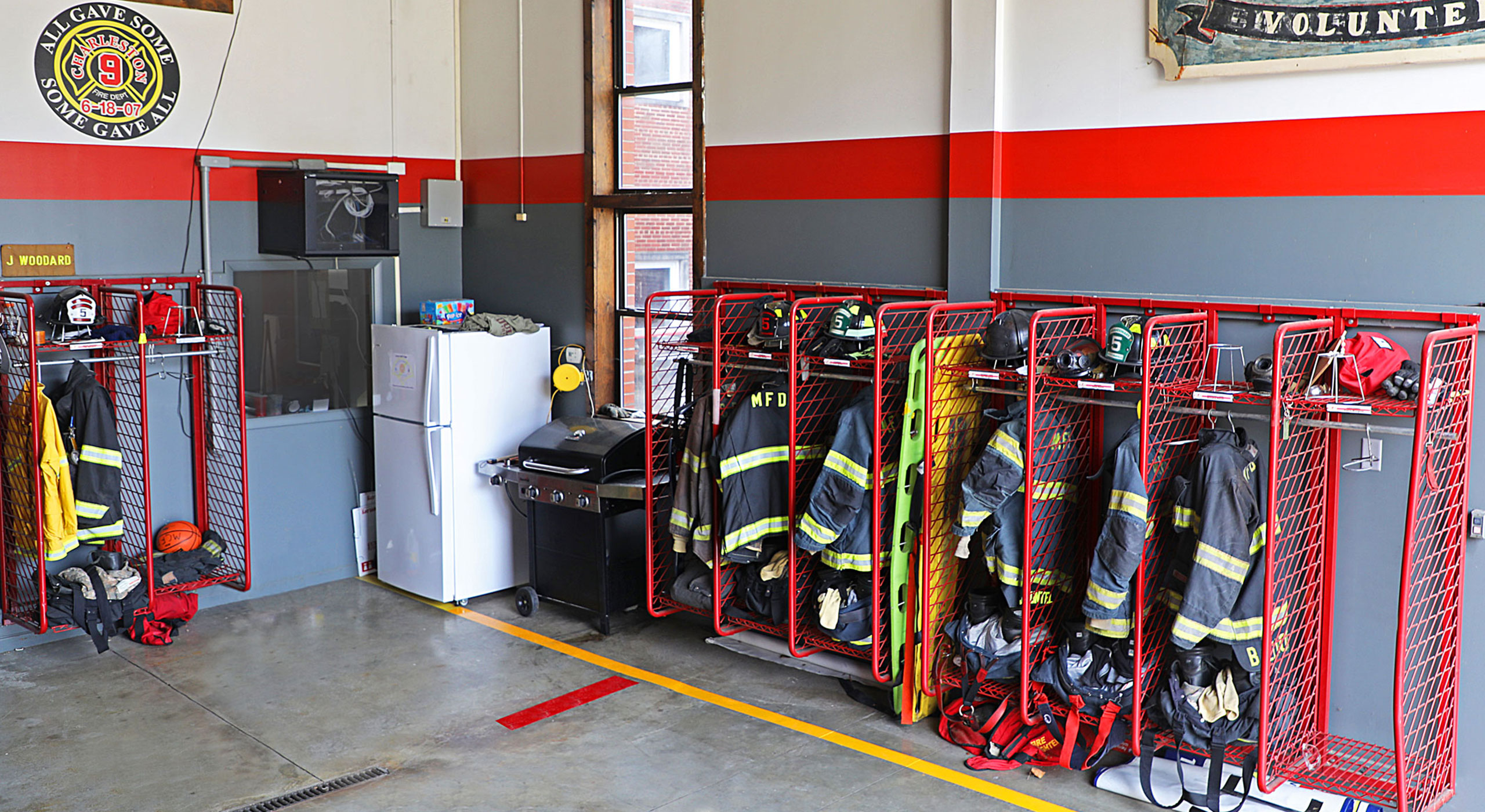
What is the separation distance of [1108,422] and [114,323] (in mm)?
4355

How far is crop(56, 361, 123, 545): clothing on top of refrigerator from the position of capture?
16.9ft

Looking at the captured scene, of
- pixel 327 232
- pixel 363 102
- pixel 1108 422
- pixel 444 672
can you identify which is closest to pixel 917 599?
pixel 1108 422

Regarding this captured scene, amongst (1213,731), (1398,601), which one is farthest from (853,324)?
(1398,601)

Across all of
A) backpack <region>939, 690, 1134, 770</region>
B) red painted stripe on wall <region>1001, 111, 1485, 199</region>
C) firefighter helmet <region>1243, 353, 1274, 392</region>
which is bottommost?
backpack <region>939, 690, 1134, 770</region>

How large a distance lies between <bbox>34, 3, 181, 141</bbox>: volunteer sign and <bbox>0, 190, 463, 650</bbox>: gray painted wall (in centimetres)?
39

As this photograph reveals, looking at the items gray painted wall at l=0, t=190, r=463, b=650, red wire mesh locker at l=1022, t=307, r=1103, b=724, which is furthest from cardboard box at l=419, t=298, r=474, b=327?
red wire mesh locker at l=1022, t=307, r=1103, b=724

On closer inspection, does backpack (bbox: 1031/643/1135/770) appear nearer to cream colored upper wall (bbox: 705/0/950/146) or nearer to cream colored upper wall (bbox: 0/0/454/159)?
cream colored upper wall (bbox: 705/0/950/146)

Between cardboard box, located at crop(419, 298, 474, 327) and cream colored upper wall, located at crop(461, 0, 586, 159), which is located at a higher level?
cream colored upper wall, located at crop(461, 0, 586, 159)

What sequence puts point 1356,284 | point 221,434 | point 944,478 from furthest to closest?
point 221,434 → point 944,478 → point 1356,284

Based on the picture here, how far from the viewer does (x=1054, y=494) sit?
168 inches

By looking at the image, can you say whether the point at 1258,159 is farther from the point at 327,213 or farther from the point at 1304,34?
the point at 327,213

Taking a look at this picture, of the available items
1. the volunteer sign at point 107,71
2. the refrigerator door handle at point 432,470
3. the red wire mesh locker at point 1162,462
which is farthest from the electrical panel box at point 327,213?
the red wire mesh locker at point 1162,462

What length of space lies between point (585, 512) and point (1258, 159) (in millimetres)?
3253

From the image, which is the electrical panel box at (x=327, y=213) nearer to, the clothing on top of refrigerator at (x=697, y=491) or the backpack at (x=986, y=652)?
the clothing on top of refrigerator at (x=697, y=491)
